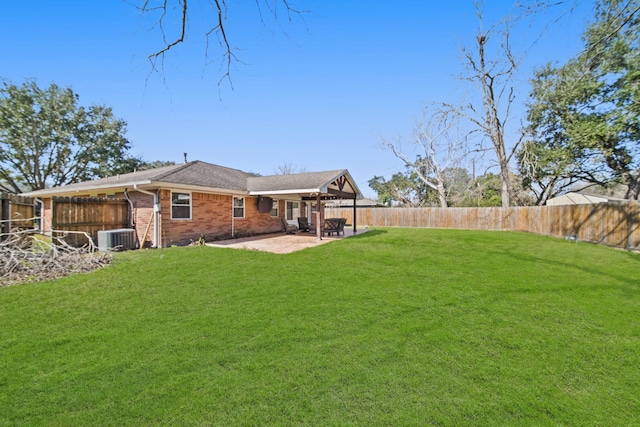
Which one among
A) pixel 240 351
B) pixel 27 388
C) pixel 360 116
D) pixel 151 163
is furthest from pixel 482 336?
pixel 151 163

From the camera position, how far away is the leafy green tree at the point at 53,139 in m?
22.8

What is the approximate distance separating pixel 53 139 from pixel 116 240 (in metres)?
23.4

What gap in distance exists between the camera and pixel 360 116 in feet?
54.0

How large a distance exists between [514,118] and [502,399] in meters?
23.7

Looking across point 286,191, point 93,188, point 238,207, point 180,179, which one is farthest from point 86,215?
point 286,191

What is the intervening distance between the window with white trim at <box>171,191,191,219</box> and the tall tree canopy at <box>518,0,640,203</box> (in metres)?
16.9

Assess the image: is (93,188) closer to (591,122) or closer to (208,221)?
(208,221)

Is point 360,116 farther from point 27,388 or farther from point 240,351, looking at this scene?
point 27,388

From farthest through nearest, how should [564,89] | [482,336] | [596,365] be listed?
[564,89] < [482,336] < [596,365]

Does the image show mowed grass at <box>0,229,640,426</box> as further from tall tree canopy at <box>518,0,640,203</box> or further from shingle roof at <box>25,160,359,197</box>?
tall tree canopy at <box>518,0,640,203</box>

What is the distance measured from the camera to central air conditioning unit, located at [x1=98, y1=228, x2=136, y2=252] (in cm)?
957

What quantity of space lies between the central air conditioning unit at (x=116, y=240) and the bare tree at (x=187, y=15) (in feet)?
27.4

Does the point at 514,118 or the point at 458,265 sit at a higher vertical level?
the point at 514,118

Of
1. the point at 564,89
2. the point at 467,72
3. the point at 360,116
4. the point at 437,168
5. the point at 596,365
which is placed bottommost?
the point at 596,365
